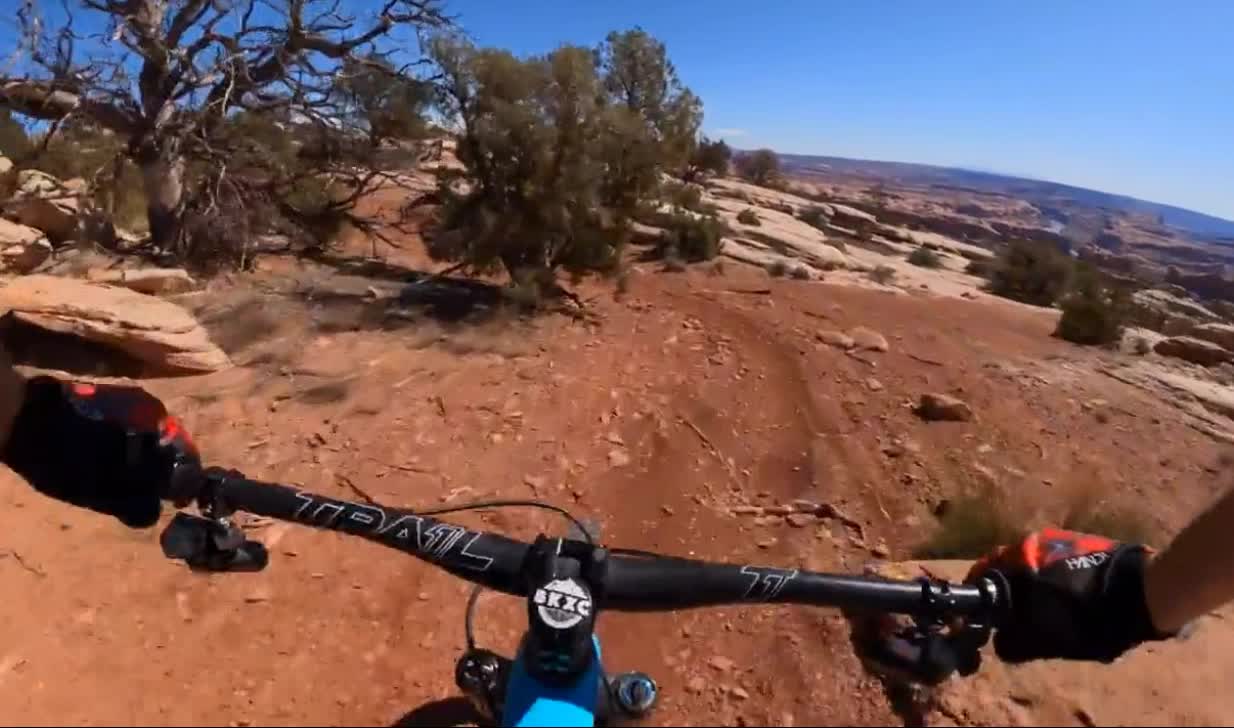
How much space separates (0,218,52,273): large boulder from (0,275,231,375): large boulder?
1.97 metres

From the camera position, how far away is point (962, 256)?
2234cm

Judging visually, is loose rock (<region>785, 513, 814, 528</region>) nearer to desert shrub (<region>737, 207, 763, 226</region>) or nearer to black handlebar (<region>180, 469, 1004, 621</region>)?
black handlebar (<region>180, 469, 1004, 621</region>)

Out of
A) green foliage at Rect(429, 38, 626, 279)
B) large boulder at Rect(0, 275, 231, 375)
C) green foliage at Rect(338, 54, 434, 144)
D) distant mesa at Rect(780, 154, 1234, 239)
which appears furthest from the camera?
distant mesa at Rect(780, 154, 1234, 239)

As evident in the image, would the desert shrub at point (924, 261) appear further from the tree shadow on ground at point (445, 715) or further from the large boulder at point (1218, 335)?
the tree shadow on ground at point (445, 715)

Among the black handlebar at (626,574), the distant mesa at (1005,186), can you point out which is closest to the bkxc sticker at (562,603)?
the black handlebar at (626,574)

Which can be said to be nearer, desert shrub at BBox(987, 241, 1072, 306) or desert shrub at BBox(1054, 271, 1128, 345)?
desert shrub at BBox(1054, 271, 1128, 345)

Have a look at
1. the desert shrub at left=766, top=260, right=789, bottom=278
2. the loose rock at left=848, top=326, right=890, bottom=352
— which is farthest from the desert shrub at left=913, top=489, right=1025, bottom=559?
the desert shrub at left=766, top=260, right=789, bottom=278

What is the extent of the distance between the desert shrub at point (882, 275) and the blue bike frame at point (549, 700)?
11367mm

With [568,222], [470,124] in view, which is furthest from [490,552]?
[470,124]

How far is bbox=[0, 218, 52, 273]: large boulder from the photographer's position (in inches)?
284

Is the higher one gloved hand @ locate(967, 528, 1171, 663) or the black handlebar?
gloved hand @ locate(967, 528, 1171, 663)

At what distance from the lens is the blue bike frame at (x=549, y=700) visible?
101 centimetres

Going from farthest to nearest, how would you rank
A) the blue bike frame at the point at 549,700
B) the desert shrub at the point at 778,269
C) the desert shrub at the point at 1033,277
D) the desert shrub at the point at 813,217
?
the desert shrub at the point at 813,217, the desert shrub at the point at 1033,277, the desert shrub at the point at 778,269, the blue bike frame at the point at 549,700

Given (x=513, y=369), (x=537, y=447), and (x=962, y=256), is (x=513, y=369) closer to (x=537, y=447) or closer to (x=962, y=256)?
(x=537, y=447)
